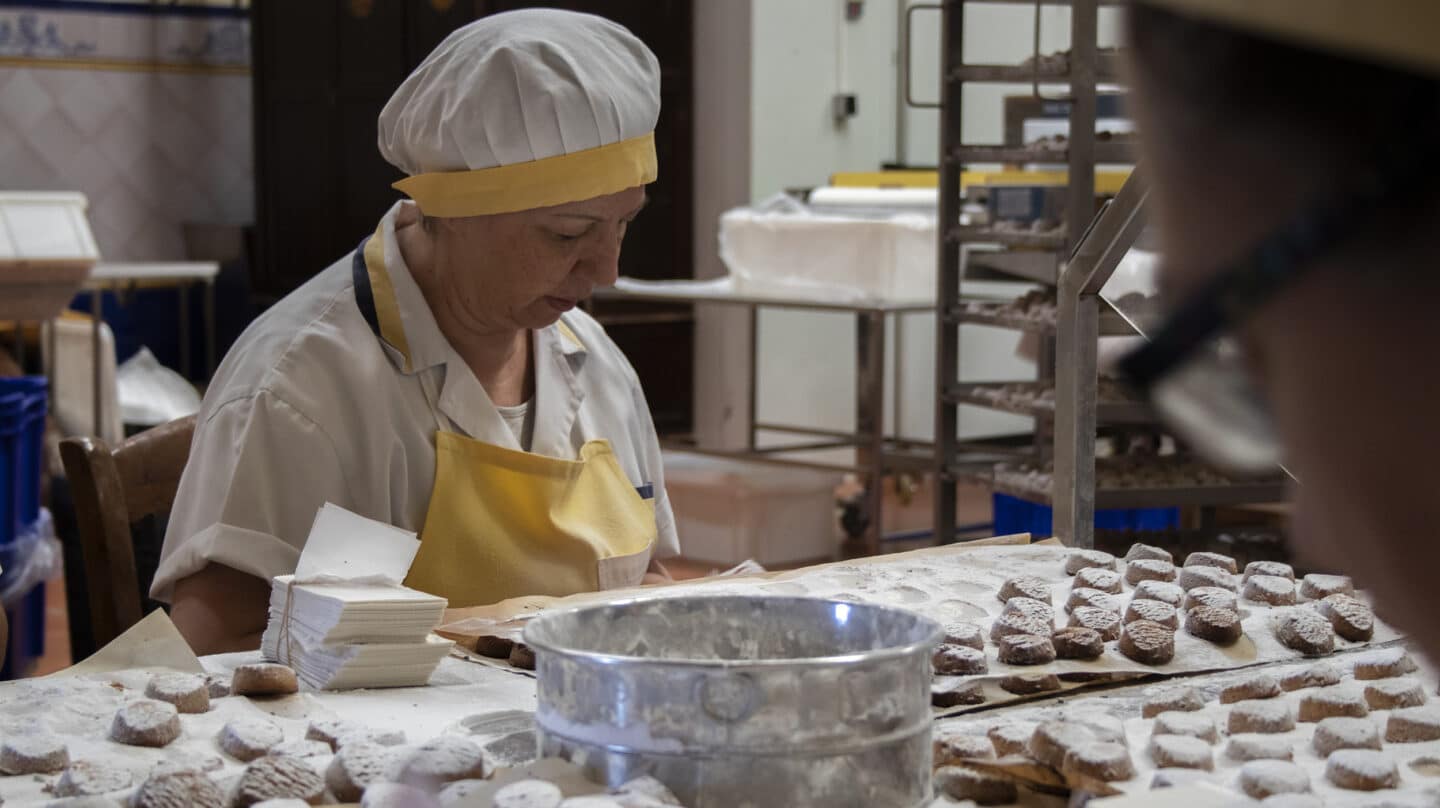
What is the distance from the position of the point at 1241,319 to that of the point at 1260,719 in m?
0.85

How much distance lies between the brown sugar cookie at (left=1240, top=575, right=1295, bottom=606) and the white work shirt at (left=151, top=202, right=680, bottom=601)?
1.00 metres

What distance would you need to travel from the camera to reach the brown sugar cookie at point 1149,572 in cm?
192

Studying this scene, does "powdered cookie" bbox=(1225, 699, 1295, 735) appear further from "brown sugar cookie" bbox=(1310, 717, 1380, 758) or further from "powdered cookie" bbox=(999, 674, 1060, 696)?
"powdered cookie" bbox=(999, 674, 1060, 696)

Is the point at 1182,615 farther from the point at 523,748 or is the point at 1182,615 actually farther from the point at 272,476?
the point at 272,476

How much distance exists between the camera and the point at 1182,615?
5.75 feet

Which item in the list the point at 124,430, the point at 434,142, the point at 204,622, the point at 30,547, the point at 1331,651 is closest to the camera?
the point at 1331,651

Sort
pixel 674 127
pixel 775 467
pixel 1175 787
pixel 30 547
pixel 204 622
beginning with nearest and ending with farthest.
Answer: pixel 1175 787 < pixel 204 622 < pixel 30 547 < pixel 775 467 < pixel 674 127

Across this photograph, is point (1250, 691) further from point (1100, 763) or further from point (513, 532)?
point (513, 532)

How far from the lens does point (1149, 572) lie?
1917 millimetres

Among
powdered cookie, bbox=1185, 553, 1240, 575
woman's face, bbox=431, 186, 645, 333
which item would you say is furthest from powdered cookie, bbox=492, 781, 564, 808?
woman's face, bbox=431, 186, 645, 333

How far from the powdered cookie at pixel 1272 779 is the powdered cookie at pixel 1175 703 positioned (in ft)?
0.71

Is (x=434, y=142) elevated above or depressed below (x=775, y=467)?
above

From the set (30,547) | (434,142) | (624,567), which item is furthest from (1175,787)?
(30,547)

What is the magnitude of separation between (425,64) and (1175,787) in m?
1.56
